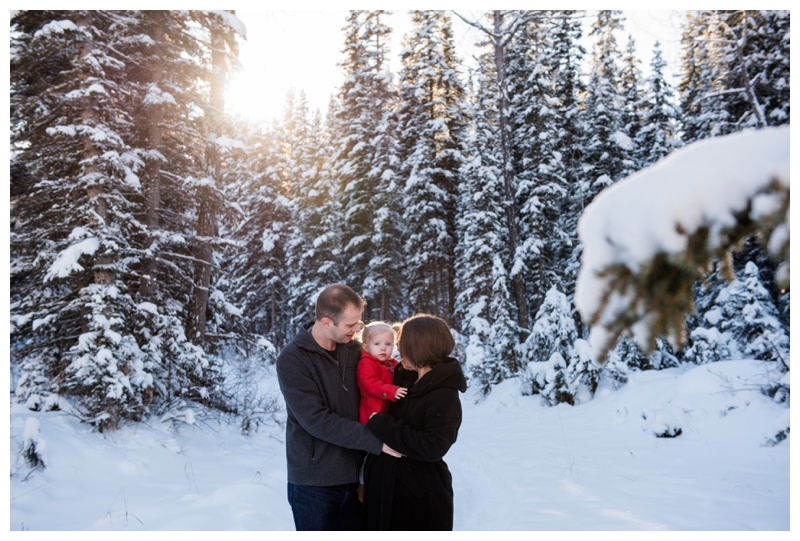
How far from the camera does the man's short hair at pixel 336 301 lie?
316cm

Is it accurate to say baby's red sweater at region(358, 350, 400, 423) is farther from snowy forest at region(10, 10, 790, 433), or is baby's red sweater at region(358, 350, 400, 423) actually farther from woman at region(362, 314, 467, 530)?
snowy forest at region(10, 10, 790, 433)

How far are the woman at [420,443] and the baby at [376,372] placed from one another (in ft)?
0.70

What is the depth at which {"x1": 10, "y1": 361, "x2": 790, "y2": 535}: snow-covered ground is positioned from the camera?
15.2ft

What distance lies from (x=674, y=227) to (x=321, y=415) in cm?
243

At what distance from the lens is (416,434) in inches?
108

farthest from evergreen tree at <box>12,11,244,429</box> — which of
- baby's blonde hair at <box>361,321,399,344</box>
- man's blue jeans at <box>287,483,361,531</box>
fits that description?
baby's blonde hair at <box>361,321,399,344</box>

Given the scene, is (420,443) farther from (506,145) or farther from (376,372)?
(506,145)

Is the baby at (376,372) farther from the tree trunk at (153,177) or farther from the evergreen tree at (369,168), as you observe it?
the evergreen tree at (369,168)

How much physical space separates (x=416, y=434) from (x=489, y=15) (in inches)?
489

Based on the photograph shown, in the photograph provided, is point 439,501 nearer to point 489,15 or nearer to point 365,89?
point 489,15

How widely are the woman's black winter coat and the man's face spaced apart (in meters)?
0.60

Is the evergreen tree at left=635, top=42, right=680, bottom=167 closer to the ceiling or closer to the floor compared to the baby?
closer to the ceiling

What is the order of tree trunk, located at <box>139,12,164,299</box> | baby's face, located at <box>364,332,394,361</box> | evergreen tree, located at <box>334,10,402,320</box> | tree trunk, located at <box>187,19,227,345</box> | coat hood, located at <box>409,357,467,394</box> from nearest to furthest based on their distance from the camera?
coat hood, located at <box>409,357,467,394</box>, baby's face, located at <box>364,332,394,361</box>, tree trunk, located at <box>139,12,164,299</box>, tree trunk, located at <box>187,19,227,345</box>, evergreen tree, located at <box>334,10,402,320</box>

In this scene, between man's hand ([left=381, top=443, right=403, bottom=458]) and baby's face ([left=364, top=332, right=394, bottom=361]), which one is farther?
baby's face ([left=364, top=332, right=394, bottom=361])
